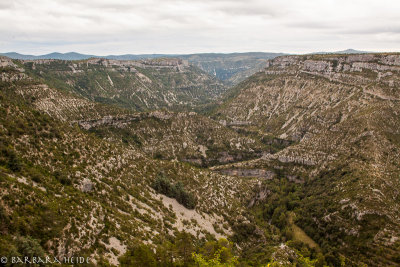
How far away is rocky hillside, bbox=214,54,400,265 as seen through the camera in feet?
237

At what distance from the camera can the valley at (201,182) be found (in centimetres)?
3441

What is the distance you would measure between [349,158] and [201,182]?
69.0m

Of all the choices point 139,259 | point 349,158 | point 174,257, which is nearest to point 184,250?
point 174,257

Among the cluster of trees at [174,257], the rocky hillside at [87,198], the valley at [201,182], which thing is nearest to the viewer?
the rocky hillside at [87,198]

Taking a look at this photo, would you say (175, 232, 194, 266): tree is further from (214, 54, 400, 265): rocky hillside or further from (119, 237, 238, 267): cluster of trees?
(214, 54, 400, 265): rocky hillside

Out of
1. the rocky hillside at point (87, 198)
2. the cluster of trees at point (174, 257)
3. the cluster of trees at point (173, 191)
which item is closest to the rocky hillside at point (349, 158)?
the rocky hillside at point (87, 198)

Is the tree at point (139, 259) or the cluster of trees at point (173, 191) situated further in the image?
the cluster of trees at point (173, 191)

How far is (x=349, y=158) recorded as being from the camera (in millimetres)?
107625

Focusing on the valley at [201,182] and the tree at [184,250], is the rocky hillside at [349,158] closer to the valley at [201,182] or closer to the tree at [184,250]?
the valley at [201,182]

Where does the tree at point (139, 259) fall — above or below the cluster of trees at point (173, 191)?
above

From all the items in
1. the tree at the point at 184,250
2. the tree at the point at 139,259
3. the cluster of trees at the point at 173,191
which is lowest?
the cluster of trees at the point at 173,191

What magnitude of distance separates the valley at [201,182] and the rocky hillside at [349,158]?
50 centimetres

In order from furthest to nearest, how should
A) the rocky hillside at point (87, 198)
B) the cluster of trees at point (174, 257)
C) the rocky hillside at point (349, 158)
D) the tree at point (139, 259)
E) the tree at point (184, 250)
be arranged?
the rocky hillside at point (349, 158) → the tree at point (184, 250) → the cluster of trees at point (174, 257) → the tree at point (139, 259) → the rocky hillside at point (87, 198)

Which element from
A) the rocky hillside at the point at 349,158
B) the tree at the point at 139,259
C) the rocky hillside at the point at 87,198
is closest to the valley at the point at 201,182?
the tree at the point at 139,259
